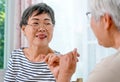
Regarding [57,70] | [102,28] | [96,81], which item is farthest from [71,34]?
[96,81]

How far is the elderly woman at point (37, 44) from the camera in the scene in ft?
6.17

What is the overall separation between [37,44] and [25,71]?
0.23 m

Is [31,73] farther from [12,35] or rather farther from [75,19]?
[12,35]

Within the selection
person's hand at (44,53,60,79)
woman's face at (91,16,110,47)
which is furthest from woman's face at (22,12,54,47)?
woman's face at (91,16,110,47)

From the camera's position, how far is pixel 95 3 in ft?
3.63

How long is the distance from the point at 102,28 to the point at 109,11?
98 millimetres

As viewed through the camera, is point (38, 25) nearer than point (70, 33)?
Yes

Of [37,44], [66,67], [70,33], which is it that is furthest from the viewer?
[70,33]

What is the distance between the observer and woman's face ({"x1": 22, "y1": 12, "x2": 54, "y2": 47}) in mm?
1887

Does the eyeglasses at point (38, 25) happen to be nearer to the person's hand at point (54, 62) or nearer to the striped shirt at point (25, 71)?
the striped shirt at point (25, 71)

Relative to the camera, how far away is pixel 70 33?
2.59m

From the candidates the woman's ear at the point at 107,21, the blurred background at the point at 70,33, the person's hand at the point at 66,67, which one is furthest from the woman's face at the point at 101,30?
the blurred background at the point at 70,33

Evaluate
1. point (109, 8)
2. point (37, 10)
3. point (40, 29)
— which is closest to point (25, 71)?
point (40, 29)

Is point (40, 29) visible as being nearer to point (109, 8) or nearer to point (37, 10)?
point (37, 10)
